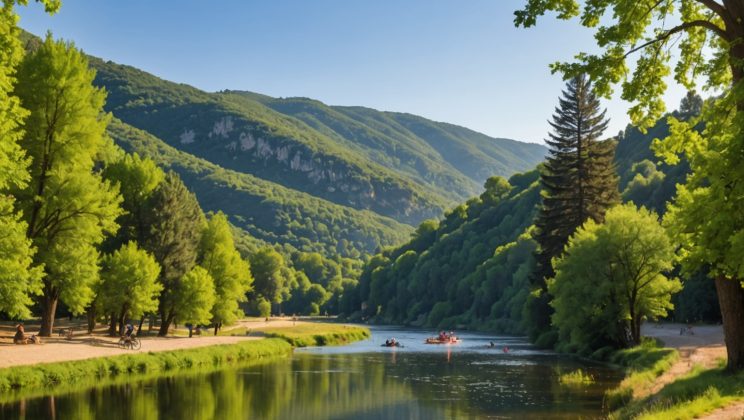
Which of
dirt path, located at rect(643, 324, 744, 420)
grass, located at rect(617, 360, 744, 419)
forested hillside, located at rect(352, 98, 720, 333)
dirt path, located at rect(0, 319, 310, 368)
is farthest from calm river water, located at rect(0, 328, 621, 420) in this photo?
forested hillside, located at rect(352, 98, 720, 333)

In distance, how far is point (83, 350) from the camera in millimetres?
43875

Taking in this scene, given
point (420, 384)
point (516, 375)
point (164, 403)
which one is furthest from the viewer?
point (516, 375)

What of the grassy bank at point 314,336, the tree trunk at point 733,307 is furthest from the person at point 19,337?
the tree trunk at point 733,307

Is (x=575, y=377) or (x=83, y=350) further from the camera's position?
(x=83, y=350)

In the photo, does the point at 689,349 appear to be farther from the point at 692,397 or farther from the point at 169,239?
the point at 169,239

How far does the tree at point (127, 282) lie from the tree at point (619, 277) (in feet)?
105

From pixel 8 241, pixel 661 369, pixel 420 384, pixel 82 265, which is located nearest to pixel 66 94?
pixel 82 265

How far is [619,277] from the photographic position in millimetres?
49562

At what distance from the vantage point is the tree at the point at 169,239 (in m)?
63.3

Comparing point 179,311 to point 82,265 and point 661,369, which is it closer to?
point 82,265

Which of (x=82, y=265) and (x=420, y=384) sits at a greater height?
(x=82, y=265)

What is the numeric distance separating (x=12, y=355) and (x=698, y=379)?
110 ft

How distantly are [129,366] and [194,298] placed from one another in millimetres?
19071

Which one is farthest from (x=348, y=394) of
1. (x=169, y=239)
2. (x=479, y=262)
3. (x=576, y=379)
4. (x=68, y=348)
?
(x=479, y=262)
